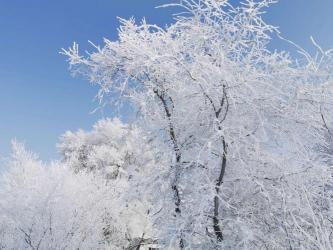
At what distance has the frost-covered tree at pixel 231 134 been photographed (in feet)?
22.1

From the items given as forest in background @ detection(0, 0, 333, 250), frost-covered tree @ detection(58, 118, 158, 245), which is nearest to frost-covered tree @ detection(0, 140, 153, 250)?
frost-covered tree @ detection(58, 118, 158, 245)

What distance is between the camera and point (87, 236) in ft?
63.7

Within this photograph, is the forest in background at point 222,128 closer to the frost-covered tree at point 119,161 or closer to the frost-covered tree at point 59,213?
the frost-covered tree at point 119,161

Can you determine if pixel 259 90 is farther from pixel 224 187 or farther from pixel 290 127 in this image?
pixel 224 187

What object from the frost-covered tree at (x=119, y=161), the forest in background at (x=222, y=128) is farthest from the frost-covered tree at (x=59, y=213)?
the forest in background at (x=222, y=128)

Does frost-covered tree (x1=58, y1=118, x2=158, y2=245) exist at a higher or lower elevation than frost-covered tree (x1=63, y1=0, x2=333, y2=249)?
higher

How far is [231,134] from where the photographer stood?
7012 mm

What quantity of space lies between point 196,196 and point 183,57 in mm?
2492

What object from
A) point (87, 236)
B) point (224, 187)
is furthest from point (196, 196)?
point (87, 236)

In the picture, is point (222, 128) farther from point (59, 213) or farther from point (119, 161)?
point (119, 161)

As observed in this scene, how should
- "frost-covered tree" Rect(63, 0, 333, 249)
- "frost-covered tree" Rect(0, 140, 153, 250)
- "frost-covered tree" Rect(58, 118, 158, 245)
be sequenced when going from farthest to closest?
"frost-covered tree" Rect(0, 140, 153, 250)
"frost-covered tree" Rect(58, 118, 158, 245)
"frost-covered tree" Rect(63, 0, 333, 249)

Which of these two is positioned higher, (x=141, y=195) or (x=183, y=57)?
(x=183, y=57)

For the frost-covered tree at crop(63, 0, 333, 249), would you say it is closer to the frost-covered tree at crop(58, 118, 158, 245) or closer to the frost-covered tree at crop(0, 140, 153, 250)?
the frost-covered tree at crop(58, 118, 158, 245)

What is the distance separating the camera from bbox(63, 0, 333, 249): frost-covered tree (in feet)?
22.1
